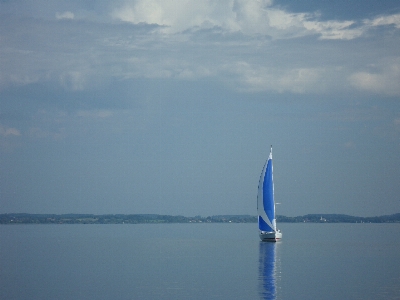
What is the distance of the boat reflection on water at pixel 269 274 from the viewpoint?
36625 mm

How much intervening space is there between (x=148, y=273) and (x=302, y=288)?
12624 mm

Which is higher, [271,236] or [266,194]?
[266,194]

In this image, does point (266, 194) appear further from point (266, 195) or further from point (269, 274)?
point (269, 274)

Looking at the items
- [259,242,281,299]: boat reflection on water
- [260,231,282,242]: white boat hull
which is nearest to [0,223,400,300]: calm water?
[259,242,281,299]: boat reflection on water

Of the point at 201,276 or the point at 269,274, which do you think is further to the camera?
the point at 269,274

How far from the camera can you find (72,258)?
62.2 m

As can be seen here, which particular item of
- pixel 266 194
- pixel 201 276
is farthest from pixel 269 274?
pixel 266 194

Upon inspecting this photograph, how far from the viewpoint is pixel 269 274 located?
153 feet

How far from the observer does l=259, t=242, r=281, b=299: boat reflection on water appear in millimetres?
36625

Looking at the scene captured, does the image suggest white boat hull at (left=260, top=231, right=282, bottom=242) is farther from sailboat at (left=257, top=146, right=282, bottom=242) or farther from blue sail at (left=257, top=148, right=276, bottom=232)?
blue sail at (left=257, top=148, right=276, bottom=232)

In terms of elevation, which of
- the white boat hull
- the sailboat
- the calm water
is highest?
the sailboat

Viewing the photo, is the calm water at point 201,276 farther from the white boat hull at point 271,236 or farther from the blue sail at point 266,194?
the white boat hull at point 271,236

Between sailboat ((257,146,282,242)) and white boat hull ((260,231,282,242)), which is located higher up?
sailboat ((257,146,282,242))

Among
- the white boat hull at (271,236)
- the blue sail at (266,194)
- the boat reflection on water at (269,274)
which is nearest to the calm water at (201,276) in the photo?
the boat reflection on water at (269,274)
